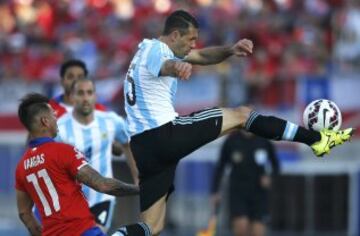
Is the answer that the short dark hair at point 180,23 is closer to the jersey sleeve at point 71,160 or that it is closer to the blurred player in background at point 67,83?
the jersey sleeve at point 71,160

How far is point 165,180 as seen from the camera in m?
8.97

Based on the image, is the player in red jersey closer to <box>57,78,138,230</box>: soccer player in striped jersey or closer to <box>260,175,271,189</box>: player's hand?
<box>57,78,138,230</box>: soccer player in striped jersey

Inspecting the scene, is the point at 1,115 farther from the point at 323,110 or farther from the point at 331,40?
the point at 323,110

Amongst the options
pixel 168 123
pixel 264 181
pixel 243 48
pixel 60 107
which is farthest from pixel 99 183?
pixel 264 181

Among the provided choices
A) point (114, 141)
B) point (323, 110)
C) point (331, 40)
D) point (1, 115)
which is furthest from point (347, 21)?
point (323, 110)

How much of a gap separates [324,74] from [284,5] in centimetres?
312

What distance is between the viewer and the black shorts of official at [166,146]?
8656 millimetres

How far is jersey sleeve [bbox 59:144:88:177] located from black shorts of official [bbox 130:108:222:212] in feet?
3.64

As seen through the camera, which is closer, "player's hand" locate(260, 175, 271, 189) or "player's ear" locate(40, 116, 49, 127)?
"player's ear" locate(40, 116, 49, 127)

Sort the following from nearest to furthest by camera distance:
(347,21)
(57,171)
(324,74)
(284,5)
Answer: (57,171)
(324,74)
(347,21)
(284,5)

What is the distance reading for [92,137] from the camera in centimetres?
1037

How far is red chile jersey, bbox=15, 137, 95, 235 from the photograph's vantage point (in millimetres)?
7762

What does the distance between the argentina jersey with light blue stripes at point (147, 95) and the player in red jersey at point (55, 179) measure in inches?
39.6

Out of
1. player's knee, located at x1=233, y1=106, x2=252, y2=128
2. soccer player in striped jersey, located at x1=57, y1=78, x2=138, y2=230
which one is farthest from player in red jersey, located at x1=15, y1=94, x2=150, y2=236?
soccer player in striped jersey, located at x1=57, y1=78, x2=138, y2=230
